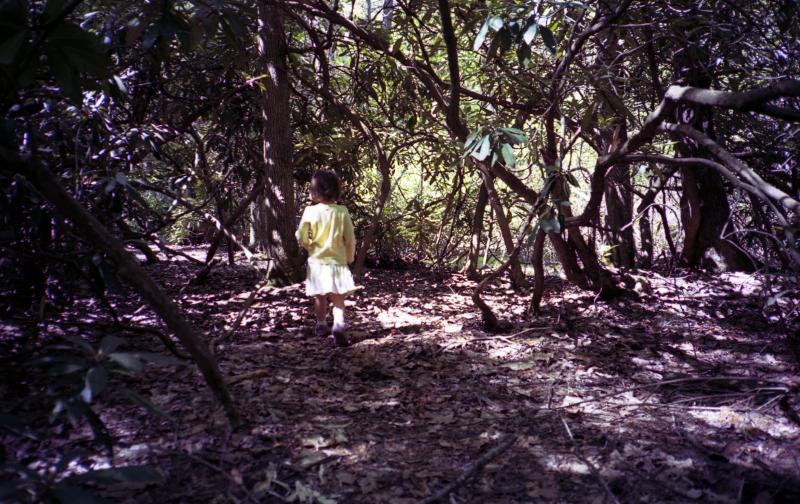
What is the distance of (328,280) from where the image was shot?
4285mm

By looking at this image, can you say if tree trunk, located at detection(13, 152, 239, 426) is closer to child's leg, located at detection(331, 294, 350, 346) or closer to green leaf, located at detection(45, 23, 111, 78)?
green leaf, located at detection(45, 23, 111, 78)

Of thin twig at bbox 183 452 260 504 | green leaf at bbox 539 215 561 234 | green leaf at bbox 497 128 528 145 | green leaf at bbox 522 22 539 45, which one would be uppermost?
green leaf at bbox 522 22 539 45

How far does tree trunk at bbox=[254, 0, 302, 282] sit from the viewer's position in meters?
5.40

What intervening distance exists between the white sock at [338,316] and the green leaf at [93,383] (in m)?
2.57

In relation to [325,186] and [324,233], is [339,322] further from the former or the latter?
[325,186]

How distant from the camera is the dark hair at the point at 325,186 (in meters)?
4.39

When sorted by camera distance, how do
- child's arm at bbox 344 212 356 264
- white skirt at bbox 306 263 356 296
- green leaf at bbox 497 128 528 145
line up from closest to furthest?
green leaf at bbox 497 128 528 145
white skirt at bbox 306 263 356 296
child's arm at bbox 344 212 356 264

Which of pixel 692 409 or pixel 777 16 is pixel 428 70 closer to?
pixel 777 16

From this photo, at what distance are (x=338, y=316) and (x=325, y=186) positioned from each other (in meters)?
1.09

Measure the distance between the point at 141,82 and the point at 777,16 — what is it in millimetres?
5378

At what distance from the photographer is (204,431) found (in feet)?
8.41

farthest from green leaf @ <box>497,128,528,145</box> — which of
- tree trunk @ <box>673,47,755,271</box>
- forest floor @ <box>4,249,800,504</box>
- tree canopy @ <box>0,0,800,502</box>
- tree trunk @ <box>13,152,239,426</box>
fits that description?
tree trunk @ <box>673,47,755,271</box>

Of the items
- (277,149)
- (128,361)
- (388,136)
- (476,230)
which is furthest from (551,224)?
(388,136)

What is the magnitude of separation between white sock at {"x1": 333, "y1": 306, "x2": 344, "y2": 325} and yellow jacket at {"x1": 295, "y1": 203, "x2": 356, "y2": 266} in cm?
41
